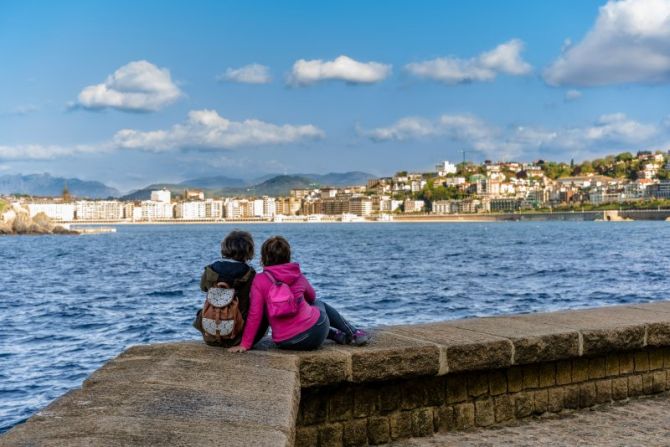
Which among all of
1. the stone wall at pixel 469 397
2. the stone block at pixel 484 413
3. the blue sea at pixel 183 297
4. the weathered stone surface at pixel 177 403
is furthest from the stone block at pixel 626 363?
the blue sea at pixel 183 297

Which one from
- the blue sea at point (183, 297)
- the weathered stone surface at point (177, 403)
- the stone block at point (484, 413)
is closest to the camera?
the weathered stone surface at point (177, 403)

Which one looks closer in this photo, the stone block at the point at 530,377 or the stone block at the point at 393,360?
the stone block at the point at 393,360

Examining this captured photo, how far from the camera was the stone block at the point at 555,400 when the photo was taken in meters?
5.40

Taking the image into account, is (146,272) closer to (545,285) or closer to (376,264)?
(376,264)

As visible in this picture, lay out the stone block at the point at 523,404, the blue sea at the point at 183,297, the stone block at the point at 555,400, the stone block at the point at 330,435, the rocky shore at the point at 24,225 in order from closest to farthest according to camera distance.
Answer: the stone block at the point at 330,435
the stone block at the point at 523,404
the stone block at the point at 555,400
the blue sea at the point at 183,297
the rocky shore at the point at 24,225

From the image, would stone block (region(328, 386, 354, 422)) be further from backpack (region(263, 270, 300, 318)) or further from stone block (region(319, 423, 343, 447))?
backpack (region(263, 270, 300, 318))

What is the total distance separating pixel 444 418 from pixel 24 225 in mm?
147623

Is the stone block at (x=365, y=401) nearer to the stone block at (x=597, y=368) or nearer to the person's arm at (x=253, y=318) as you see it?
the person's arm at (x=253, y=318)

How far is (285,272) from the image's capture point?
4.90 metres

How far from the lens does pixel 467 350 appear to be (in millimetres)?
4984

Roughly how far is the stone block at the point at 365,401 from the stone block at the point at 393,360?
13 centimetres

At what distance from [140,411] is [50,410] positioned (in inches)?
14.7

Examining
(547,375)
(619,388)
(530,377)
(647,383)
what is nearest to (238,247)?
(530,377)

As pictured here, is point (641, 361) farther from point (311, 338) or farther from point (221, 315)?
point (221, 315)
